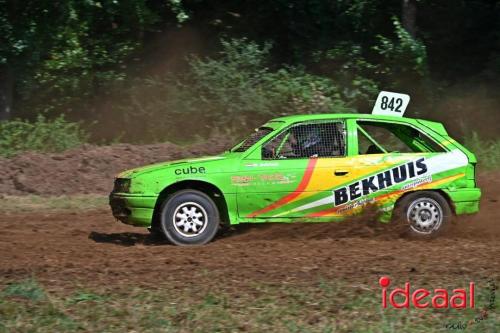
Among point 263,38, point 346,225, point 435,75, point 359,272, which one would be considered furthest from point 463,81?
point 359,272

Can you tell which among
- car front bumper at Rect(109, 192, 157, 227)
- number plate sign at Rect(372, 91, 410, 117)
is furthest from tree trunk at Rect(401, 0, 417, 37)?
car front bumper at Rect(109, 192, 157, 227)

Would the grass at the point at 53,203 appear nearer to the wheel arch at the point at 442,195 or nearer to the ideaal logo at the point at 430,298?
the wheel arch at the point at 442,195

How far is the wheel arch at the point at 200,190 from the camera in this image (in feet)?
34.1

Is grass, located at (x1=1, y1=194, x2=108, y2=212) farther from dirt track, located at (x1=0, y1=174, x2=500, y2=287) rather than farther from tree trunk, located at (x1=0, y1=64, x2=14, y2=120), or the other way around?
tree trunk, located at (x1=0, y1=64, x2=14, y2=120)

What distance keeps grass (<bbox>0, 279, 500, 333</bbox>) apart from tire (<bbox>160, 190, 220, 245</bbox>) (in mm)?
2429

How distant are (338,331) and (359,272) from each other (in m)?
1.89

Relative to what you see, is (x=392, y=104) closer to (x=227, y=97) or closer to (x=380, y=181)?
(x=380, y=181)

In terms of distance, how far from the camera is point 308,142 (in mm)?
10695

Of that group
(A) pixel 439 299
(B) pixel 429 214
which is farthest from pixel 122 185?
(A) pixel 439 299

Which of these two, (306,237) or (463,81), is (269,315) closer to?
(306,237)

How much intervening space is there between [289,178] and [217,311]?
3562mm

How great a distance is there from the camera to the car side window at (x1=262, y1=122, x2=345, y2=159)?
34.8ft

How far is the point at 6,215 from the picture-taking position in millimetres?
13453

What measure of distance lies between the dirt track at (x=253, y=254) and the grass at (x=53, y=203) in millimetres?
1498
